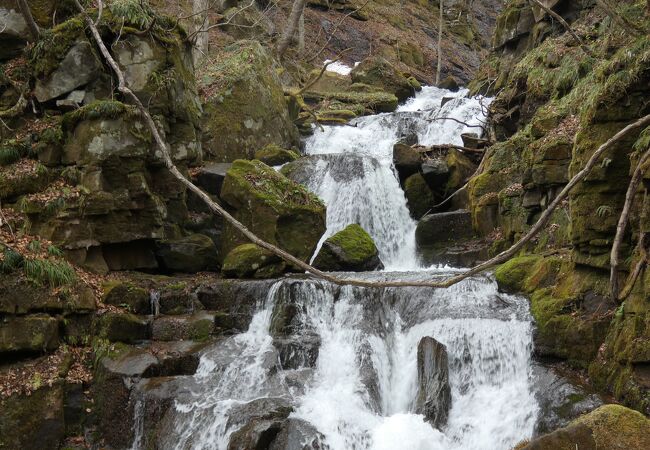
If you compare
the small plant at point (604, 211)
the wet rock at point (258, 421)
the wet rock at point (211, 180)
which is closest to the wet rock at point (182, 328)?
the wet rock at point (258, 421)

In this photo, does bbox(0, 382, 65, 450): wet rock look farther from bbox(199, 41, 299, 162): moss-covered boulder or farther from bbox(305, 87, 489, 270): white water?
bbox(199, 41, 299, 162): moss-covered boulder

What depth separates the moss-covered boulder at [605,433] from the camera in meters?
4.88

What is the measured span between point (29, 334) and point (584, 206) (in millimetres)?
7472

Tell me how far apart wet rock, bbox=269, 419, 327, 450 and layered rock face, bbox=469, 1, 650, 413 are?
3.20 meters

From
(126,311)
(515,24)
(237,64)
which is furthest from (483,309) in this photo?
(515,24)

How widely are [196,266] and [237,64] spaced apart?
7.64 meters

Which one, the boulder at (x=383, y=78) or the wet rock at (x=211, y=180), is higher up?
the boulder at (x=383, y=78)

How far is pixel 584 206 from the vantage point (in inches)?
304

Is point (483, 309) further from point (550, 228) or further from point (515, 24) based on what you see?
point (515, 24)

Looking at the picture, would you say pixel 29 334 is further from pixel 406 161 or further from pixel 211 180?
pixel 406 161

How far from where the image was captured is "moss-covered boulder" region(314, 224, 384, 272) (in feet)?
38.1

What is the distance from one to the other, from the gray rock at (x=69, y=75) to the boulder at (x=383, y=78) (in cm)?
1580

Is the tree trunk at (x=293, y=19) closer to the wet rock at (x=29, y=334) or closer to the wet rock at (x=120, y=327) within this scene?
the wet rock at (x=120, y=327)

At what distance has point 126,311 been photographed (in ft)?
29.9
